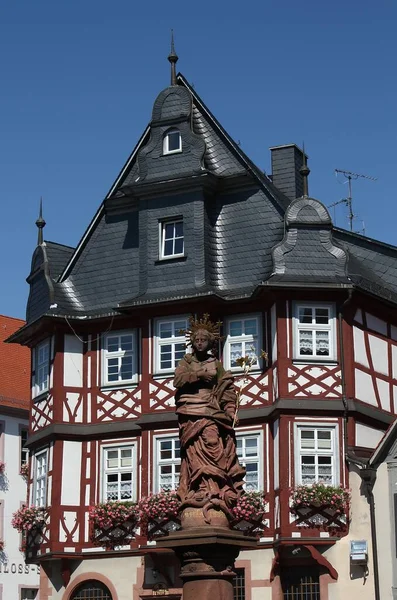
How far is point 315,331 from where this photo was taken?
107ft

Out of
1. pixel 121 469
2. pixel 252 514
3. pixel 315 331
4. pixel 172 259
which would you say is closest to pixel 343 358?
pixel 315 331

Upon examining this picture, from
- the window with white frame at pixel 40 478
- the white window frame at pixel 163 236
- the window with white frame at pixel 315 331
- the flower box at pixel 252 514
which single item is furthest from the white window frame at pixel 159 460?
the white window frame at pixel 163 236

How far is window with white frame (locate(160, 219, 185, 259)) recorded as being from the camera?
115ft

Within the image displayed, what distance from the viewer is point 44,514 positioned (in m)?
34.3

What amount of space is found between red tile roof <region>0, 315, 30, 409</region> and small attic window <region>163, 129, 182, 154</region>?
14.4 meters

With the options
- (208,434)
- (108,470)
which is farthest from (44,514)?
(208,434)

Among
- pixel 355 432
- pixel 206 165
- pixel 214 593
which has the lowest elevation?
pixel 214 593

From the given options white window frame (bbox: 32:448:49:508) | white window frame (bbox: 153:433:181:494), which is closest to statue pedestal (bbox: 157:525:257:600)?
white window frame (bbox: 153:433:181:494)

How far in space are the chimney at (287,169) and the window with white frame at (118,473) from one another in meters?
9.09

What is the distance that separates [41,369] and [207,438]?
1758 centimetres

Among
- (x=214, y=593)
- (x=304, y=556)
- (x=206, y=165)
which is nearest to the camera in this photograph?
(x=214, y=593)

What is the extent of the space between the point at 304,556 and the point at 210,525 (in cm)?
1301

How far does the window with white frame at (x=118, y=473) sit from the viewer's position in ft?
112

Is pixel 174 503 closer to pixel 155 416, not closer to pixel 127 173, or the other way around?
pixel 155 416
